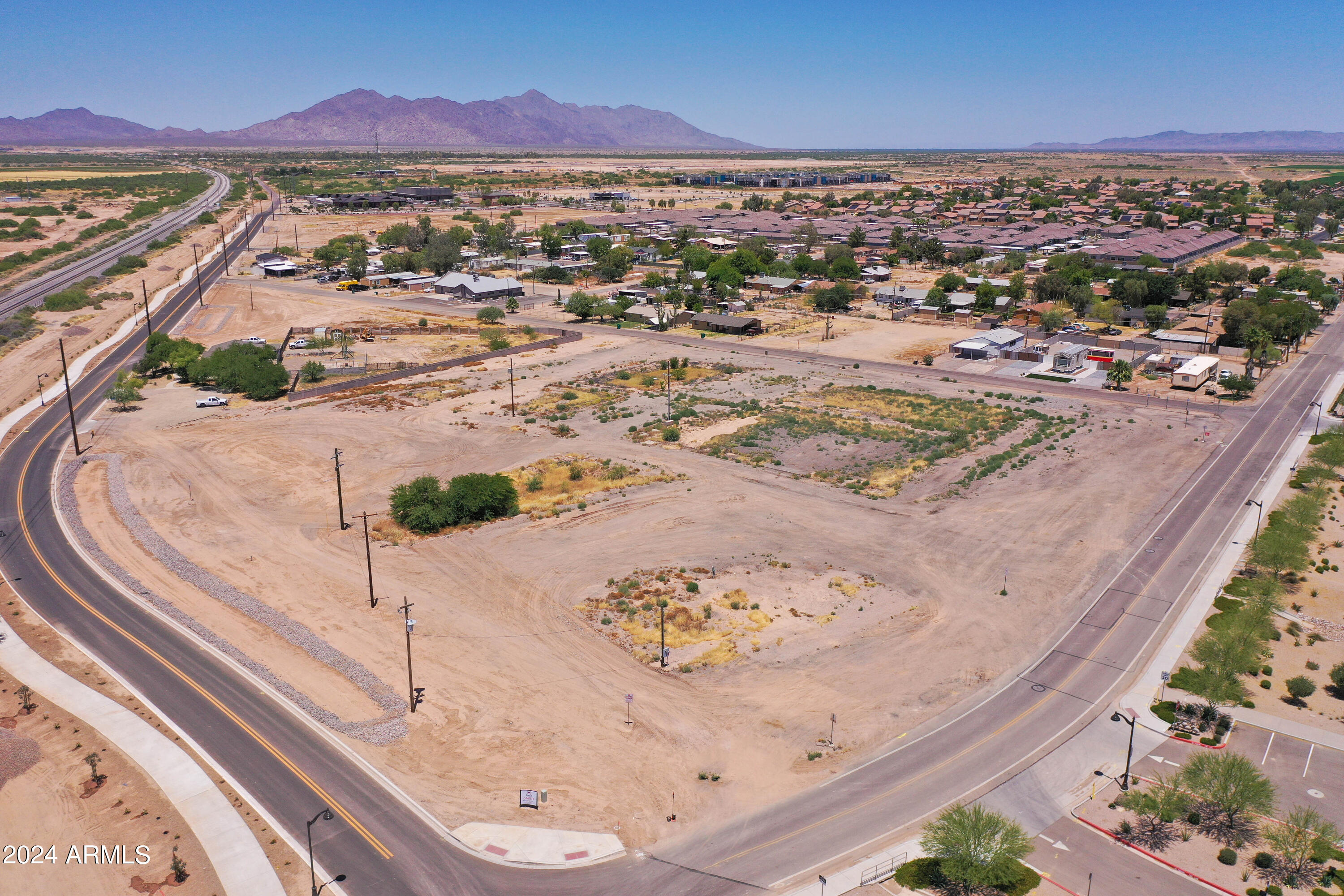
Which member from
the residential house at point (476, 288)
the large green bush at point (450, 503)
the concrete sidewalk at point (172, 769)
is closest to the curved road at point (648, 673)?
the concrete sidewalk at point (172, 769)

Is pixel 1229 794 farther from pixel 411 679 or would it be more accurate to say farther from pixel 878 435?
pixel 878 435

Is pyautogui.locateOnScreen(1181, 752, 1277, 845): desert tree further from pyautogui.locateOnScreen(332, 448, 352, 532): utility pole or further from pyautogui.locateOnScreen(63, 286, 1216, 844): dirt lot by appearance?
pyautogui.locateOnScreen(332, 448, 352, 532): utility pole

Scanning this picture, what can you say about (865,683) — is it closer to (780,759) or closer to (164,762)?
(780,759)

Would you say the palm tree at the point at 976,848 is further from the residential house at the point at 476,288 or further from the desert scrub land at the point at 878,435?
the residential house at the point at 476,288

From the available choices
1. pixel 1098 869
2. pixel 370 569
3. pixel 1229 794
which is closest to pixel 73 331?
pixel 370 569

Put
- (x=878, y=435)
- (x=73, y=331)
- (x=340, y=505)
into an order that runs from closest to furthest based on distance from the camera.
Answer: (x=340, y=505), (x=878, y=435), (x=73, y=331)

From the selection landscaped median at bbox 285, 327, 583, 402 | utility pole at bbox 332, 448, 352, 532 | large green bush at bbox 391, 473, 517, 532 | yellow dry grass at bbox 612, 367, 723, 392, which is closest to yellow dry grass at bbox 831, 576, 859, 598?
large green bush at bbox 391, 473, 517, 532
